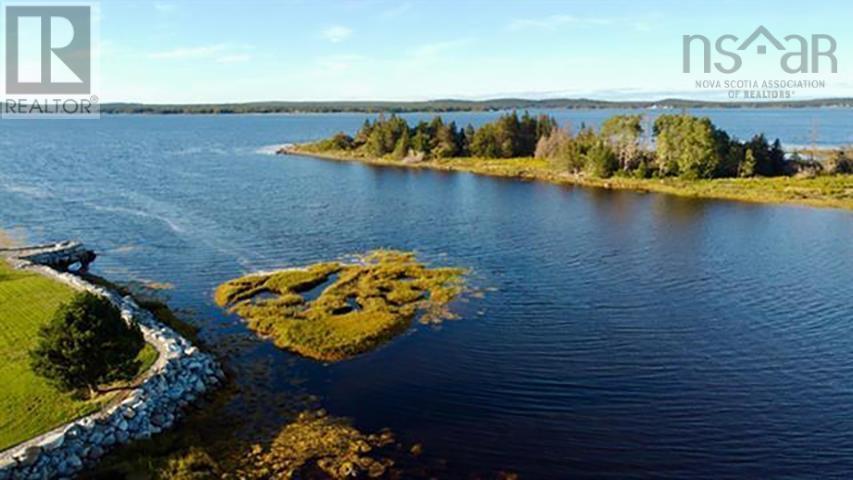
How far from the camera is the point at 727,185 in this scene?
303ft

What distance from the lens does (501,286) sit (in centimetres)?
4772

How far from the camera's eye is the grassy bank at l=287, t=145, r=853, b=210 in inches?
3280

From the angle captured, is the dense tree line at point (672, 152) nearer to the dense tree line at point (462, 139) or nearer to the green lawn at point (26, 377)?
the dense tree line at point (462, 139)

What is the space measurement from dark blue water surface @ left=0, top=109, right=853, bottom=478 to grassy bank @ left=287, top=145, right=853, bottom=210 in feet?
18.3

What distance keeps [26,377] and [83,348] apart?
473 centimetres

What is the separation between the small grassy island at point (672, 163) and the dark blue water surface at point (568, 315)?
330 inches

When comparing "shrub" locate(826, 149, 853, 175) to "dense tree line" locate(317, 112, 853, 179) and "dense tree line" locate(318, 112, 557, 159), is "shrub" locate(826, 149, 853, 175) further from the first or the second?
"dense tree line" locate(318, 112, 557, 159)

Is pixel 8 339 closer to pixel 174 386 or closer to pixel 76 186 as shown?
pixel 174 386

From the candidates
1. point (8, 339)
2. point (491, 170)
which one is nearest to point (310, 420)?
point (8, 339)

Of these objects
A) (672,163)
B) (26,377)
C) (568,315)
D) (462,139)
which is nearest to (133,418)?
(26,377)

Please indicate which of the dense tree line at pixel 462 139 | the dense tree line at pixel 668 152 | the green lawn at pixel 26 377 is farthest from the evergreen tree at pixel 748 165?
the green lawn at pixel 26 377

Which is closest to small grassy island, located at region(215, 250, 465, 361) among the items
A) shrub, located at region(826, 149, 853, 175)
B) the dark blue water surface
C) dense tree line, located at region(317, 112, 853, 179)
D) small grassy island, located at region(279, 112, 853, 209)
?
the dark blue water surface

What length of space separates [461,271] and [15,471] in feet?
112

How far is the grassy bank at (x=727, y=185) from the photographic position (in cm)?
8331
